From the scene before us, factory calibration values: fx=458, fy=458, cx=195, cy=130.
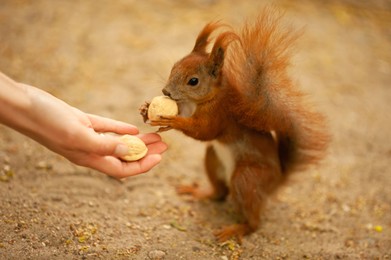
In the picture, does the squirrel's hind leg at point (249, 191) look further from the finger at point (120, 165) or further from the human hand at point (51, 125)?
the human hand at point (51, 125)

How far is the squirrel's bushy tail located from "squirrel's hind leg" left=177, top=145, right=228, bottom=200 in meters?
0.31

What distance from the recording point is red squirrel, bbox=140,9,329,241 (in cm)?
204

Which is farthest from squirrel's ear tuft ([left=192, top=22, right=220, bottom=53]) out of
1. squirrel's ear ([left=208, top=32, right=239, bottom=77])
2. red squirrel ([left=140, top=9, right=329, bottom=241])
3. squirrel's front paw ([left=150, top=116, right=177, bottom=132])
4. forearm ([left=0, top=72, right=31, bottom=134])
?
forearm ([left=0, top=72, right=31, bottom=134])

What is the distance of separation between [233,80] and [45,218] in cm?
106

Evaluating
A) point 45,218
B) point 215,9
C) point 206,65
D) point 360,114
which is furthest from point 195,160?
point 215,9

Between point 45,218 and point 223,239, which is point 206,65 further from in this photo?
point 45,218

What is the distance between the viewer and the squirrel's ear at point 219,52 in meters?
2.05

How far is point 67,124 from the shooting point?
1558mm

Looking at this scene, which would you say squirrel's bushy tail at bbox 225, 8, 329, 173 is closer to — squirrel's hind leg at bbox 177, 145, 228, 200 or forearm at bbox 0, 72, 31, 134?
squirrel's hind leg at bbox 177, 145, 228, 200

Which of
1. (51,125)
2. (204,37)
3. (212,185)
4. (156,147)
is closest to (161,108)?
(156,147)

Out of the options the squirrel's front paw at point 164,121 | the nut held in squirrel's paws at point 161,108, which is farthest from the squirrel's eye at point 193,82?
the squirrel's front paw at point 164,121

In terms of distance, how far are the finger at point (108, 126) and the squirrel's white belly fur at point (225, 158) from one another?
1.59 ft

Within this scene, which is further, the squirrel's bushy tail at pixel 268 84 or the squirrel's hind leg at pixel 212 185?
the squirrel's hind leg at pixel 212 185

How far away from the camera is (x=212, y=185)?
252 centimetres
